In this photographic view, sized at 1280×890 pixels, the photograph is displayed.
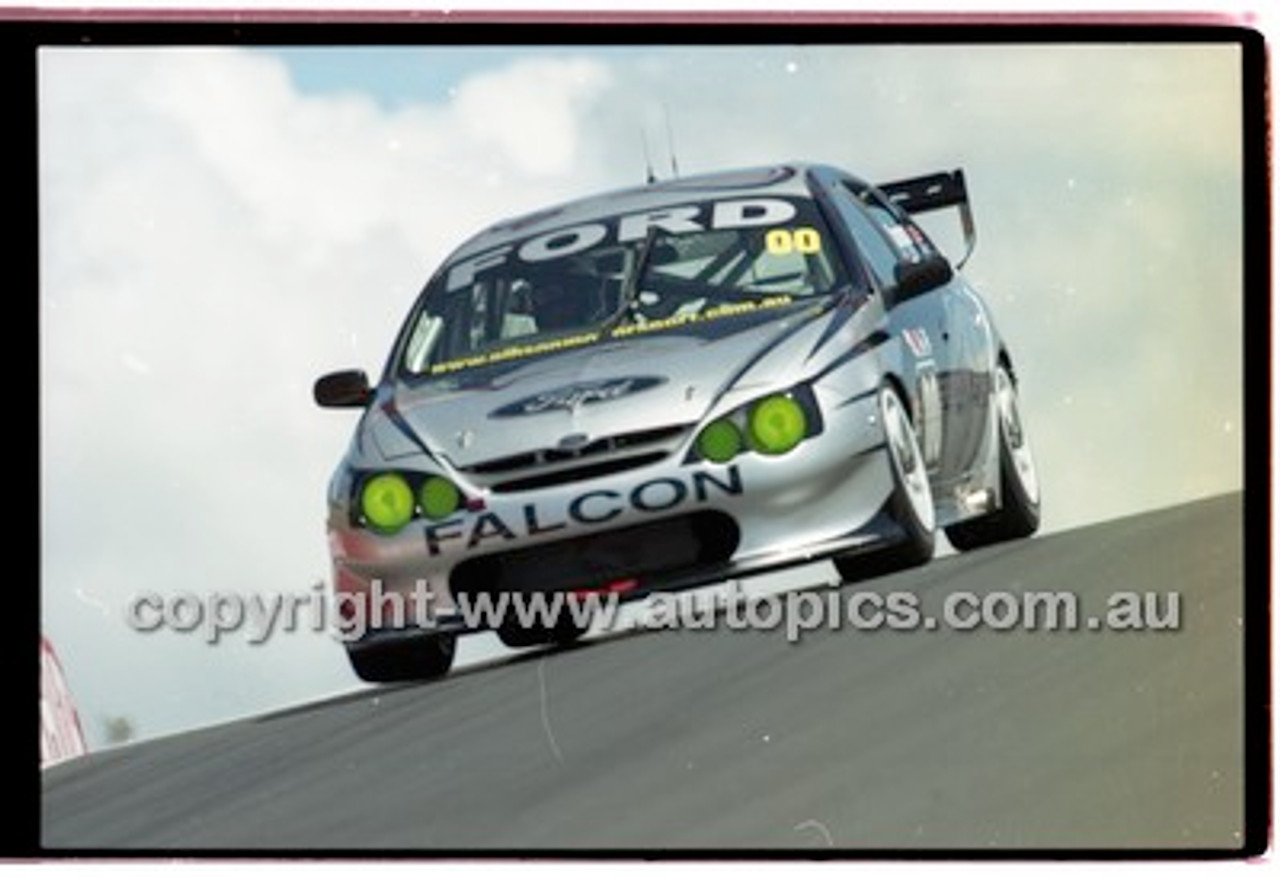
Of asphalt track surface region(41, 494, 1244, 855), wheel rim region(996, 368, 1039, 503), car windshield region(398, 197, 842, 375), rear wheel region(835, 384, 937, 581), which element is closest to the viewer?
asphalt track surface region(41, 494, 1244, 855)

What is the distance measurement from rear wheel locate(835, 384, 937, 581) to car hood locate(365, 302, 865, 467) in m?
0.21

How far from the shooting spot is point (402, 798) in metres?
10.4

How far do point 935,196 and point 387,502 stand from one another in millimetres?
1412

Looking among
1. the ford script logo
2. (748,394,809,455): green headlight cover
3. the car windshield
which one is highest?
the car windshield

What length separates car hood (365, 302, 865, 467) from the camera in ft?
34.6

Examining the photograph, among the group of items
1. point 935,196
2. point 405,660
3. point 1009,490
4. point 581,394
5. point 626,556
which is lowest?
point 405,660

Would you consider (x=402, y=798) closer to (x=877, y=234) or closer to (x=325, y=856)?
(x=325, y=856)

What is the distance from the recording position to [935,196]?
35.9 feet

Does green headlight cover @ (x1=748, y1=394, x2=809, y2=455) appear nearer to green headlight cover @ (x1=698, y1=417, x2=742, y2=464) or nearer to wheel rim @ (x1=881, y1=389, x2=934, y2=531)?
green headlight cover @ (x1=698, y1=417, x2=742, y2=464)

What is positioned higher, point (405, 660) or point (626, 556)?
point (626, 556)

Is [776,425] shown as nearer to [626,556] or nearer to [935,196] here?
[626,556]

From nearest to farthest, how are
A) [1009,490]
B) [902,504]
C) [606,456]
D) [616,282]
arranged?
[606,456] < [902,504] < [616,282] < [1009,490]

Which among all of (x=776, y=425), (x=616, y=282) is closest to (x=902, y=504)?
(x=776, y=425)

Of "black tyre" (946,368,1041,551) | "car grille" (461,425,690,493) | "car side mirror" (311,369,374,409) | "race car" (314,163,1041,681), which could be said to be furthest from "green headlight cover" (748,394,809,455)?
"car side mirror" (311,369,374,409)
